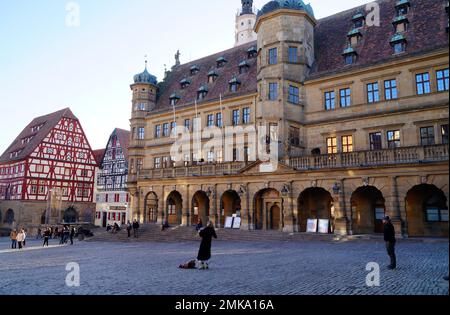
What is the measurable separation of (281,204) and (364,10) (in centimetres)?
2130

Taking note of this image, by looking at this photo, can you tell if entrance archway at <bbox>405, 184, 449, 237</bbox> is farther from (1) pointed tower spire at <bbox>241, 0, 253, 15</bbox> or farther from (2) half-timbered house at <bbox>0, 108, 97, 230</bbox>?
(1) pointed tower spire at <bbox>241, 0, 253, 15</bbox>

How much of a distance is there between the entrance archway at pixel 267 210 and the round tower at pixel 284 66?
4.48 metres

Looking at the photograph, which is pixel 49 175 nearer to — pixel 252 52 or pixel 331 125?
pixel 252 52

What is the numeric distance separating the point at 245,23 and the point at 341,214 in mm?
78122

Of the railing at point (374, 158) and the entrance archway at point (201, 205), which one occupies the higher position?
the railing at point (374, 158)

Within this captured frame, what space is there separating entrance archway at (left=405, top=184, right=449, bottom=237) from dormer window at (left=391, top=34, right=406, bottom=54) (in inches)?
440

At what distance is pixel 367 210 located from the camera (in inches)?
1157

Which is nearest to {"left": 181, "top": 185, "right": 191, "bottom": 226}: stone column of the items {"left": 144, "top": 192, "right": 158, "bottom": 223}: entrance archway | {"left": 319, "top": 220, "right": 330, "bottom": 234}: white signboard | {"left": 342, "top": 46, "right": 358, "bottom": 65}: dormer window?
{"left": 144, "top": 192, "right": 158, "bottom": 223}: entrance archway

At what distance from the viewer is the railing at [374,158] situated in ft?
78.6

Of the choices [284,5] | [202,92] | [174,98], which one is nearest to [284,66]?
[284,5]

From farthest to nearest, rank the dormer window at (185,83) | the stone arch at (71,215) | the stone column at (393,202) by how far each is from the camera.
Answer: the stone arch at (71,215) → the dormer window at (185,83) → the stone column at (393,202)

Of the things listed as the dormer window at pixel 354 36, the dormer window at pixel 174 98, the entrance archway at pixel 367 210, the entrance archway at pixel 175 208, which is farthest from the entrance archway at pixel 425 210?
the dormer window at pixel 174 98

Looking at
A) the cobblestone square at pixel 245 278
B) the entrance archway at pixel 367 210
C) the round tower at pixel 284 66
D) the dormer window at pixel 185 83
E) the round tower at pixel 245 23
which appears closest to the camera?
the cobblestone square at pixel 245 278

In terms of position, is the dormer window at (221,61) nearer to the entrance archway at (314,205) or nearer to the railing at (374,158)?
the railing at (374,158)
